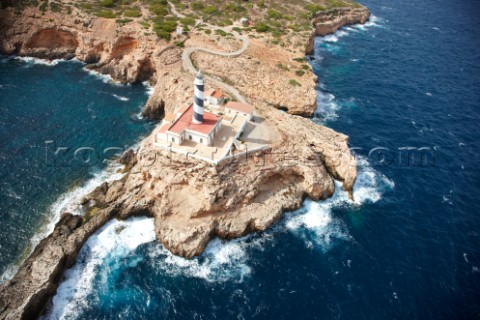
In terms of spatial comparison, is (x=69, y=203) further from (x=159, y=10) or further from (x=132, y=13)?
(x=159, y=10)

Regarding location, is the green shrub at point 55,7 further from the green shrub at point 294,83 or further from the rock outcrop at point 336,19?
the rock outcrop at point 336,19

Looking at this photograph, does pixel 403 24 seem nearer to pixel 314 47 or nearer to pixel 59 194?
pixel 314 47

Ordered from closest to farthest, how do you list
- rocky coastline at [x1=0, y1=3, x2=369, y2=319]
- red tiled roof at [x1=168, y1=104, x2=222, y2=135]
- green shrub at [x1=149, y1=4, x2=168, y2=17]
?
rocky coastline at [x1=0, y1=3, x2=369, y2=319] < red tiled roof at [x1=168, y1=104, x2=222, y2=135] < green shrub at [x1=149, y1=4, x2=168, y2=17]

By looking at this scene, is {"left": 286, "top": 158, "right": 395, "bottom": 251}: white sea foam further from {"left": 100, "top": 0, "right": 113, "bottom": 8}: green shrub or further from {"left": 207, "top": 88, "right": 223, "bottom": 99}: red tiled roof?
{"left": 100, "top": 0, "right": 113, "bottom": 8}: green shrub

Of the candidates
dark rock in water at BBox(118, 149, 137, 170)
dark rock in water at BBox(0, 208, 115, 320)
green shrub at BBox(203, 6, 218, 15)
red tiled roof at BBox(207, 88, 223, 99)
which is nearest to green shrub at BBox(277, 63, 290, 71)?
red tiled roof at BBox(207, 88, 223, 99)

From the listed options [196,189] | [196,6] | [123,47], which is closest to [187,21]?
[196,6]

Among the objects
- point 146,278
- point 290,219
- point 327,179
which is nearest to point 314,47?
point 327,179
